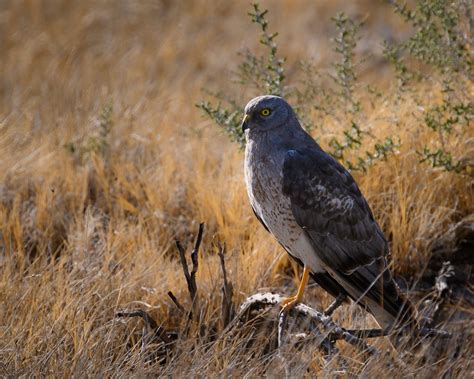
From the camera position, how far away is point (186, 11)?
11055 millimetres

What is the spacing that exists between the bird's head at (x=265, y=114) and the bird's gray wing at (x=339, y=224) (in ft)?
0.60

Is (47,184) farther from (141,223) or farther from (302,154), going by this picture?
(302,154)

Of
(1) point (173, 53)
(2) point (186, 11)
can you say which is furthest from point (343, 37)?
(2) point (186, 11)

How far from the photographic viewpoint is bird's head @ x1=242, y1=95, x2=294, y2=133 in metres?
4.06

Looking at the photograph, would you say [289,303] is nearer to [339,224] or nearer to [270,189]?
[339,224]

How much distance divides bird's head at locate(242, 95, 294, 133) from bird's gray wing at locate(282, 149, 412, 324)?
0.60ft

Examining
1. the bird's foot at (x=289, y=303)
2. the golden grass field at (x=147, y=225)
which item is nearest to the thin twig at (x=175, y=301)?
the golden grass field at (x=147, y=225)

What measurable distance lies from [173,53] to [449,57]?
17.9 feet

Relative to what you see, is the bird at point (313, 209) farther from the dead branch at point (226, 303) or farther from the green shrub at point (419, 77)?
the green shrub at point (419, 77)

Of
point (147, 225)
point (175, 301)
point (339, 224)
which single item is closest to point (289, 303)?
point (339, 224)

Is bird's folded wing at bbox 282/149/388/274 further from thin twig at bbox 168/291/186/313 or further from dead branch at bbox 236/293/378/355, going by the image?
thin twig at bbox 168/291/186/313

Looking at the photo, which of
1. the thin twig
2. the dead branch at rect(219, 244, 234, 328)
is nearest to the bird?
the dead branch at rect(219, 244, 234, 328)

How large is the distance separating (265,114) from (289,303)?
100 centimetres

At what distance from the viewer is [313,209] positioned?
13.2ft
